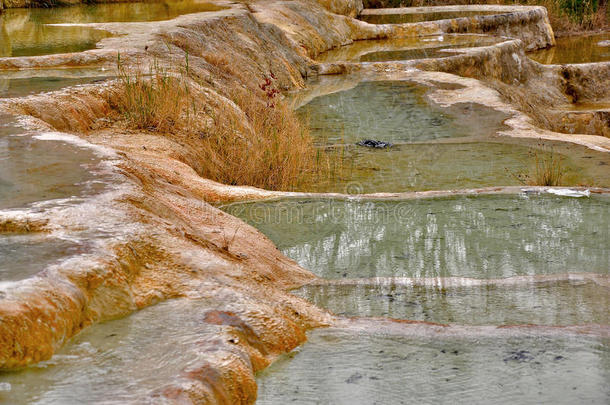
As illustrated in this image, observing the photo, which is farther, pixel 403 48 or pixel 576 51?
pixel 576 51

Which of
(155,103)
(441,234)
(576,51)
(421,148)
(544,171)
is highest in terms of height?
(576,51)

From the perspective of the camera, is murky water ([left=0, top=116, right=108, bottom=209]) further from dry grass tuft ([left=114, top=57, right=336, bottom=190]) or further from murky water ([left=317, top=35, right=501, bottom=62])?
murky water ([left=317, top=35, right=501, bottom=62])

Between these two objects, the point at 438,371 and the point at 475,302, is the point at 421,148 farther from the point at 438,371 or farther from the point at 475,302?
the point at 438,371

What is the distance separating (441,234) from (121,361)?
7.63 ft

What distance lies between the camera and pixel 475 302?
3.56 metres

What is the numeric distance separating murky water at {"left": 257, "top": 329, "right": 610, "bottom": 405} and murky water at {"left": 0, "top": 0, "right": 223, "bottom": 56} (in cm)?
584

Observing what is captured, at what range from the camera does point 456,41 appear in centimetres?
1397

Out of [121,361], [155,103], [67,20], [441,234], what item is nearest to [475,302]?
[441,234]

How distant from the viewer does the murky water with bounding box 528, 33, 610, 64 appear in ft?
52.5

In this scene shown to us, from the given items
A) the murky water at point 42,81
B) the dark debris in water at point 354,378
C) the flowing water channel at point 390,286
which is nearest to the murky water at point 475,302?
the flowing water channel at point 390,286

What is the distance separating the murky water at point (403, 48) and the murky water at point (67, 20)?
7.14 ft

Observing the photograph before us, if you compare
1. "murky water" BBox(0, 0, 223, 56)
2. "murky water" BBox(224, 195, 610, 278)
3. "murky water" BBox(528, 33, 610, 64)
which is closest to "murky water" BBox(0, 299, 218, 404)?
"murky water" BBox(224, 195, 610, 278)

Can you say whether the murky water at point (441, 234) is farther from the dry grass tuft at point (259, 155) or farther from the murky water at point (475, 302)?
the dry grass tuft at point (259, 155)

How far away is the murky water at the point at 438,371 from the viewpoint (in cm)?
254
